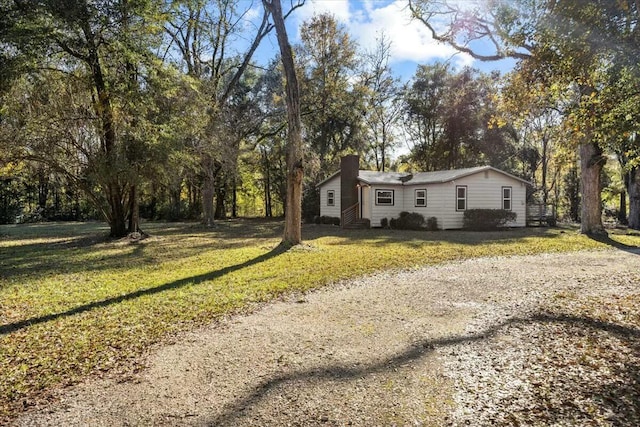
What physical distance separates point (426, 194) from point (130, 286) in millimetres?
17220

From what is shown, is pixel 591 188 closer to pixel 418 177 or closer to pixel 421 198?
pixel 421 198

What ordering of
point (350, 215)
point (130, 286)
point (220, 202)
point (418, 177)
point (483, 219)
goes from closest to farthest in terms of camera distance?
point (130, 286) → point (483, 219) → point (350, 215) → point (418, 177) → point (220, 202)

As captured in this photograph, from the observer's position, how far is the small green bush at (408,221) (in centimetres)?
2130

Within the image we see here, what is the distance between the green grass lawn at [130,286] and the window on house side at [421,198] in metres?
7.20

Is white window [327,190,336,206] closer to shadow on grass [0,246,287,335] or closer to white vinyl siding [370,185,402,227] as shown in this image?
white vinyl siding [370,185,402,227]

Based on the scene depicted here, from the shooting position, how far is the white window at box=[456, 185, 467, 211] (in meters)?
20.8

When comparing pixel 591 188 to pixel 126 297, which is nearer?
pixel 126 297

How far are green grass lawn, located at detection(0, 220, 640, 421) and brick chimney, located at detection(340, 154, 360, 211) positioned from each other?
907 cm

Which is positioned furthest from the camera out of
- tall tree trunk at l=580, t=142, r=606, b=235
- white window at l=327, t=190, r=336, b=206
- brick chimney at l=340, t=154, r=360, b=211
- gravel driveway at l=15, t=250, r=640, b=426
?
white window at l=327, t=190, r=336, b=206

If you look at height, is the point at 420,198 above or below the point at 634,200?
above

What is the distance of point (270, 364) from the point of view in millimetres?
3900

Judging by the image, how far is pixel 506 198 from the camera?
21.8 m

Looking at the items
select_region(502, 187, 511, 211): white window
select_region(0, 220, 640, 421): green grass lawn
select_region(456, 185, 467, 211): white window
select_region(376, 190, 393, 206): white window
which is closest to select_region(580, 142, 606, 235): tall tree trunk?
select_region(0, 220, 640, 421): green grass lawn

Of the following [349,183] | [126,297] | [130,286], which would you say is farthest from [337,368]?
[349,183]
